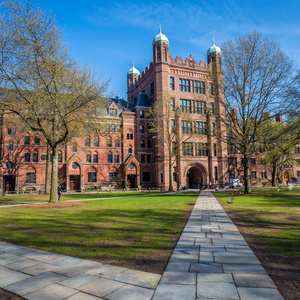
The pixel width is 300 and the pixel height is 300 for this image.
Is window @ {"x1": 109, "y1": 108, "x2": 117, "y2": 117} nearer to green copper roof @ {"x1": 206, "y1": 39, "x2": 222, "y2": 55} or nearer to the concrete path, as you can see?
green copper roof @ {"x1": 206, "y1": 39, "x2": 222, "y2": 55}

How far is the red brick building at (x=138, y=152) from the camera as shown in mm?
41781

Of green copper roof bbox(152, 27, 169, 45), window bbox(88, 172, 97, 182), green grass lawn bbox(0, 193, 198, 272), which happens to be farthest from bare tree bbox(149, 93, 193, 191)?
green grass lawn bbox(0, 193, 198, 272)

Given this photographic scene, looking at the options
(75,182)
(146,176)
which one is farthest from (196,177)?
(75,182)

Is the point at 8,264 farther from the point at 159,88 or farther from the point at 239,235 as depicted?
the point at 159,88

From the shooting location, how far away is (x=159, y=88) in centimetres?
4553

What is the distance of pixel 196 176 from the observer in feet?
168

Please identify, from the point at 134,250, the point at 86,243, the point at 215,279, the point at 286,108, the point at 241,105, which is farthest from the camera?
the point at 241,105

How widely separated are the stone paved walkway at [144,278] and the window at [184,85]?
4456 centimetres

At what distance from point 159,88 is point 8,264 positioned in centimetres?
4289

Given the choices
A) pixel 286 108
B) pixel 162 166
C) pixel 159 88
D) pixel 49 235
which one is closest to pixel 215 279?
pixel 49 235

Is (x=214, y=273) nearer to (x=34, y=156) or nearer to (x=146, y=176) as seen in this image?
(x=146, y=176)

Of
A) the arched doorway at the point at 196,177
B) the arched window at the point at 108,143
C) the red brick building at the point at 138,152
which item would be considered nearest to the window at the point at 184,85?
the red brick building at the point at 138,152

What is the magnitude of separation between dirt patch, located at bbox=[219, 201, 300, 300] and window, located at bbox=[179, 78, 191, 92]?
4331 cm

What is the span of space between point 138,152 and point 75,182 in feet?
42.1
